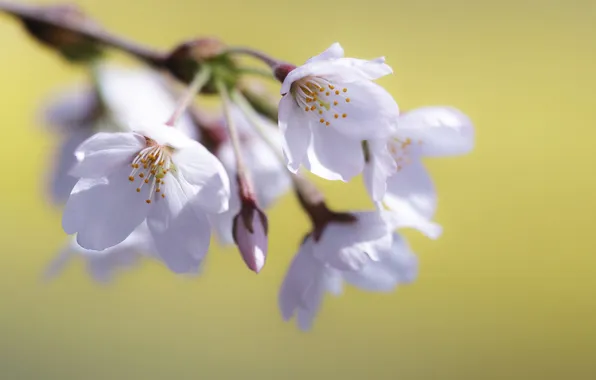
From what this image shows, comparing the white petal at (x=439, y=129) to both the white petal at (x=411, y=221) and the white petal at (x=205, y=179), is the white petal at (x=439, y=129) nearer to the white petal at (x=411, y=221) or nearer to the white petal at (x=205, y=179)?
the white petal at (x=411, y=221)

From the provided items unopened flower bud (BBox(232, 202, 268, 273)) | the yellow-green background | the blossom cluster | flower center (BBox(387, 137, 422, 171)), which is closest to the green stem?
the blossom cluster

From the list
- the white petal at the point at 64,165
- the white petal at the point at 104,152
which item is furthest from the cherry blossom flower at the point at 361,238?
the white petal at the point at 64,165

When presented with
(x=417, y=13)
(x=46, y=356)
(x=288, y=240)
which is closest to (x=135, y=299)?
(x=46, y=356)

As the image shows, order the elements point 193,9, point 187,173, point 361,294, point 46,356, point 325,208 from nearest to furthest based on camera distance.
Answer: point 187,173 < point 325,208 < point 46,356 < point 361,294 < point 193,9

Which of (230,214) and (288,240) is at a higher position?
(230,214)

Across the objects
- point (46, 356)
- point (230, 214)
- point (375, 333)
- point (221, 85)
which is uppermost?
point (221, 85)

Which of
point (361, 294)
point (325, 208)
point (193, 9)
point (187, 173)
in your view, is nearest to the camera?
point (187, 173)

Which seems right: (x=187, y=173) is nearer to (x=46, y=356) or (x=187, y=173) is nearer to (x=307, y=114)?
(x=307, y=114)
